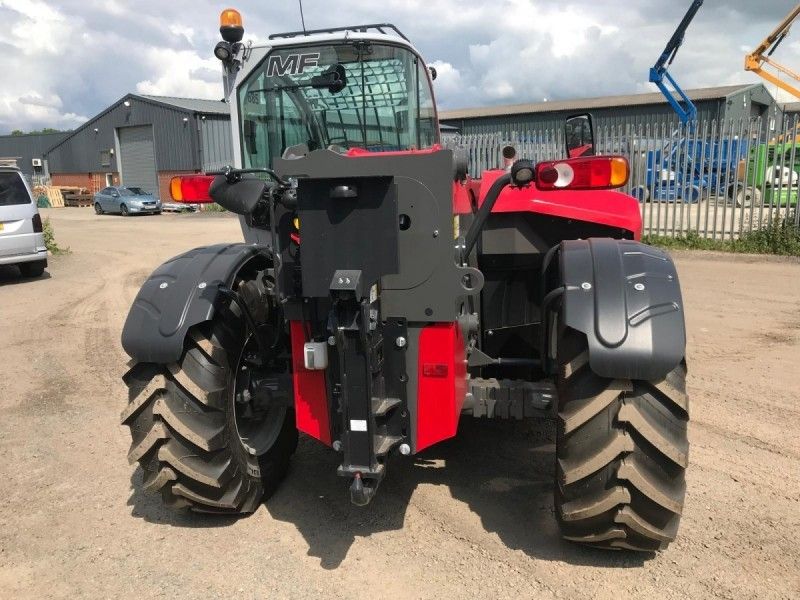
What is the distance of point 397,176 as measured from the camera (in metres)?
2.56

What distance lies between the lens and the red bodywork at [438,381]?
2.71 meters

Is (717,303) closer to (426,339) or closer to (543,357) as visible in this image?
(543,357)

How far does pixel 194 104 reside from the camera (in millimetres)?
35781

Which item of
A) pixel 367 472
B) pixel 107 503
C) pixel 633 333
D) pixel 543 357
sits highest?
pixel 633 333

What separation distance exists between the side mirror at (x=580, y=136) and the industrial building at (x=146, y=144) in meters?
28.2

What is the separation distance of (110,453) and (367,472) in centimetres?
236

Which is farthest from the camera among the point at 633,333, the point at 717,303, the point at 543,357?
the point at 717,303

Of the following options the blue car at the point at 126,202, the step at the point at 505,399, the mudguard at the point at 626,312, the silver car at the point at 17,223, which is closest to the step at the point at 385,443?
the step at the point at 505,399

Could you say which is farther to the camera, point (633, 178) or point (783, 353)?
point (633, 178)

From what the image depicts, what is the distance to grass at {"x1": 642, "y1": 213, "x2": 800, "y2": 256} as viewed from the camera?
37.0 feet

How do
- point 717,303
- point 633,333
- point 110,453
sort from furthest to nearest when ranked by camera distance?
1. point 717,303
2. point 110,453
3. point 633,333

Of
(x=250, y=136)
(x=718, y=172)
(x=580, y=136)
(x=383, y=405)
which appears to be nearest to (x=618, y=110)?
(x=718, y=172)

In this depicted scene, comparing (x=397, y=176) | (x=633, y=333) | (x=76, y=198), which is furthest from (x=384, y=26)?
(x=76, y=198)

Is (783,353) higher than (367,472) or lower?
lower
